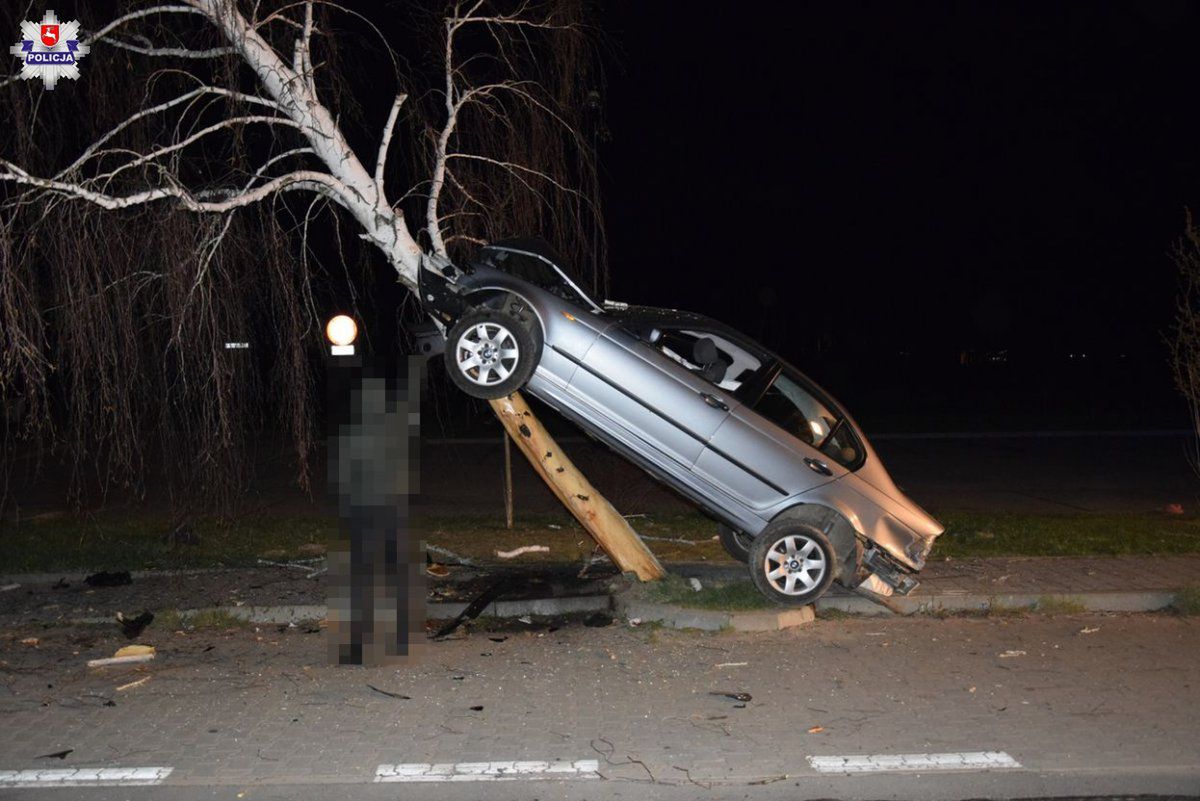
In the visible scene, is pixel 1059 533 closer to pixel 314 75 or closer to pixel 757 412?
pixel 757 412

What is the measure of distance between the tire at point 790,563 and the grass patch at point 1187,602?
3112 millimetres

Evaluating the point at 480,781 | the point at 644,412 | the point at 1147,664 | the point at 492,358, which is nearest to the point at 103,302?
the point at 492,358

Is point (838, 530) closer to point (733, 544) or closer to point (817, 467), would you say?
point (817, 467)

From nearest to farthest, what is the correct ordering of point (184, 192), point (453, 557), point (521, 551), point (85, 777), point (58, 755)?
point (85, 777), point (58, 755), point (184, 192), point (453, 557), point (521, 551)

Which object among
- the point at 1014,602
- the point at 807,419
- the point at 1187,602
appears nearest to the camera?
the point at 807,419

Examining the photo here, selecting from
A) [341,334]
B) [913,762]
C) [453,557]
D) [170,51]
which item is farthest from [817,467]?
[170,51]

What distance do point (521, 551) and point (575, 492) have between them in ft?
7.31

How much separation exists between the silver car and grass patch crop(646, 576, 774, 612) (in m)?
0.42

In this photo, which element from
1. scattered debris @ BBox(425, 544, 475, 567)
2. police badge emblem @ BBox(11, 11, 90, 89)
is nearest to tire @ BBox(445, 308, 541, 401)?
scattered debris @ BBox(425, 544, 475, 567)

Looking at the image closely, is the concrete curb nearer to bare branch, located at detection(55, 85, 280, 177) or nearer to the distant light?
the distant light

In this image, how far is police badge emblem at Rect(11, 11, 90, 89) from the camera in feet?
25.1

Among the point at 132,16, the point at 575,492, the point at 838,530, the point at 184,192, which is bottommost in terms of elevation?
the point at 838,530

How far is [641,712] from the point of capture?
6.38 m

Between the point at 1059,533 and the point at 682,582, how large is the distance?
5276mm
